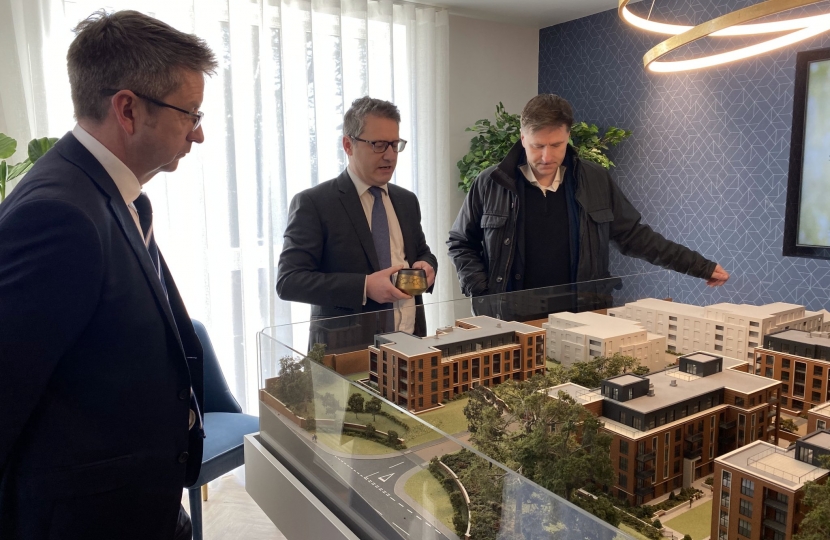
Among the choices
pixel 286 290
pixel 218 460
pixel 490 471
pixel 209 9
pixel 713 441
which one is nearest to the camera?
pixel 490 471

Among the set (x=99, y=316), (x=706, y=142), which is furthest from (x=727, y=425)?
(x=706, y=142)

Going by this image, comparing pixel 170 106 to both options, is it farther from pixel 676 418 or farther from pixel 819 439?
pixel 819 439

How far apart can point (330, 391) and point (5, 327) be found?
713 mm

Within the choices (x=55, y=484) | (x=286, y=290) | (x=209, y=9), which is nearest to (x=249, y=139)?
(x=209, y=9)

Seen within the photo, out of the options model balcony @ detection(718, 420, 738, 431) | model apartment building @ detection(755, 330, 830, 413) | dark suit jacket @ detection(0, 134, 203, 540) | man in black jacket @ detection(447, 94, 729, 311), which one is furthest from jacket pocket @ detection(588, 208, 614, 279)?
dark suit jacket @ detection(0, 134, 203, 540)

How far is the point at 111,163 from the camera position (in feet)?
4.29

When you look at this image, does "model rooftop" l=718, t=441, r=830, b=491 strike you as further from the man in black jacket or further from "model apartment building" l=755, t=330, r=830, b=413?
the man in black jacket

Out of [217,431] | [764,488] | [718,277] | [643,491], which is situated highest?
[718,277]

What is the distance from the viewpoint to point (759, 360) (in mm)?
1855

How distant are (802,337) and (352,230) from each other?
5.15ft

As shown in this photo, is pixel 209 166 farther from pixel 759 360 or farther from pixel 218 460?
pixel 759 360

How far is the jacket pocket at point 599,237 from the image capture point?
282cm

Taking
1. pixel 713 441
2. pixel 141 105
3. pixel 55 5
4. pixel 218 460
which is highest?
pixel 55 5

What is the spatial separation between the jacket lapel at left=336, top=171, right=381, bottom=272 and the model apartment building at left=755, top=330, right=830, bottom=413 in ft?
4.50
